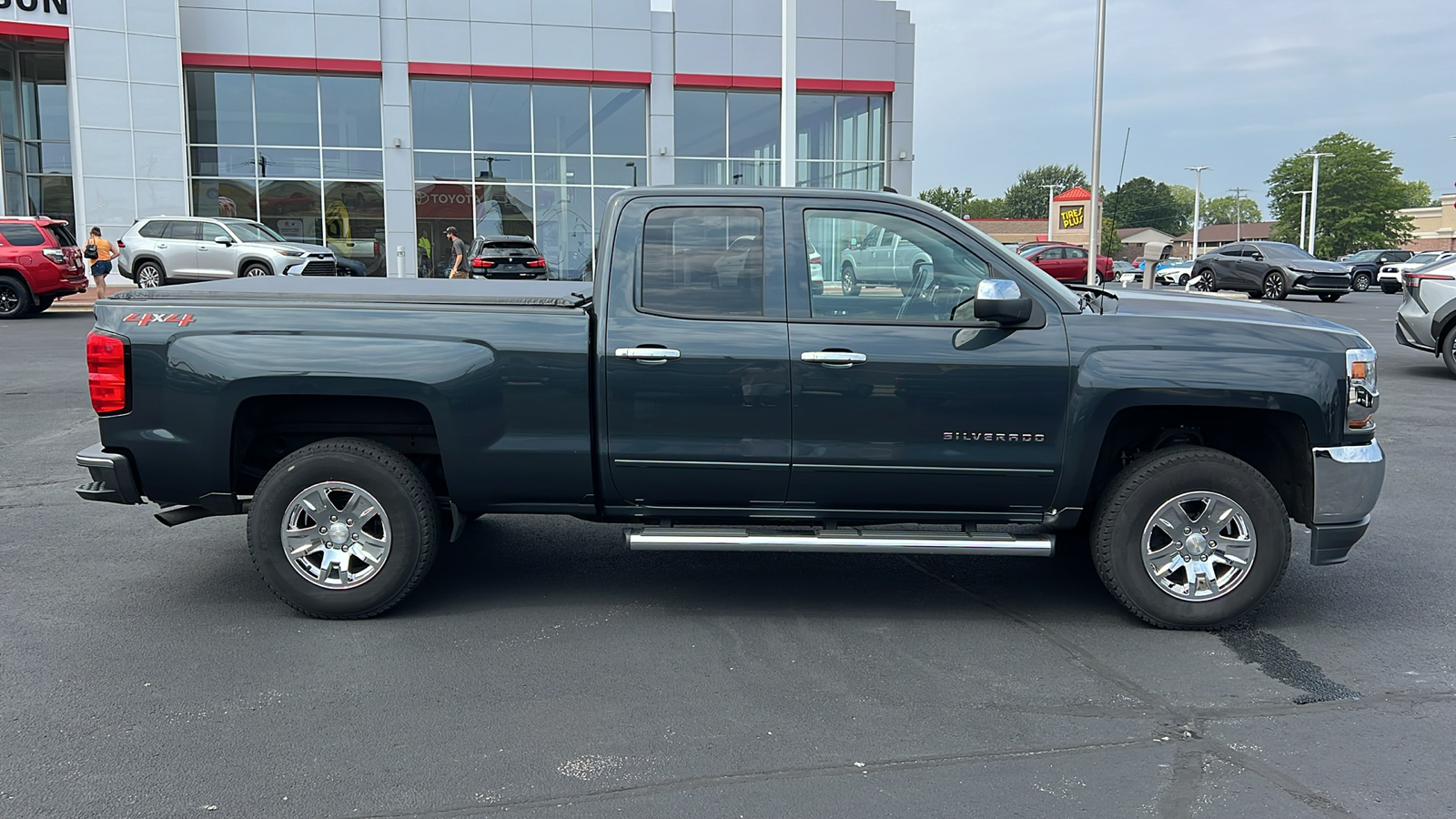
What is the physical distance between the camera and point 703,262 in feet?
16.2

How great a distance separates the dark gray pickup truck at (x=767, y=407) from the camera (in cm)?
474

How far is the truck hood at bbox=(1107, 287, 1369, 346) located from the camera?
4836mm

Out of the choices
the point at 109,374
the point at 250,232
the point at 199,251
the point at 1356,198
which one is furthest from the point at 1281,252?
the point at 1356,198

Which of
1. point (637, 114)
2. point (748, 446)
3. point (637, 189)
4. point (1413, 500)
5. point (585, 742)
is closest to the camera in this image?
point (585, 742)

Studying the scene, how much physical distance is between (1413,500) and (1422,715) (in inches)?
158

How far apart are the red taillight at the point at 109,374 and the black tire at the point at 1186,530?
4.40 metres

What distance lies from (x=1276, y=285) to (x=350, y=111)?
25376 mm

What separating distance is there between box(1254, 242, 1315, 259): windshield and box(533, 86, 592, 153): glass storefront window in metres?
18.9

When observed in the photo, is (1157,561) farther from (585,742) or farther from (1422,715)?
(585,742)

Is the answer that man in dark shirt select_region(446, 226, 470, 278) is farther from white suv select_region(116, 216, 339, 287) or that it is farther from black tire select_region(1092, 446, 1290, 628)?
black tire select_region(1092, 446, 1290, 628)

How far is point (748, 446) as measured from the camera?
4.80m

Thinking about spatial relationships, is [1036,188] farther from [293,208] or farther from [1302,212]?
[293,208]

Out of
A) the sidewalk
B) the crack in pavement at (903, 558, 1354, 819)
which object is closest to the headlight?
the crack in pavement at (903, 558, 1354, 819)

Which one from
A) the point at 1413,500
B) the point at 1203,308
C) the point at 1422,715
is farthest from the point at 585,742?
the point at 1413,500
